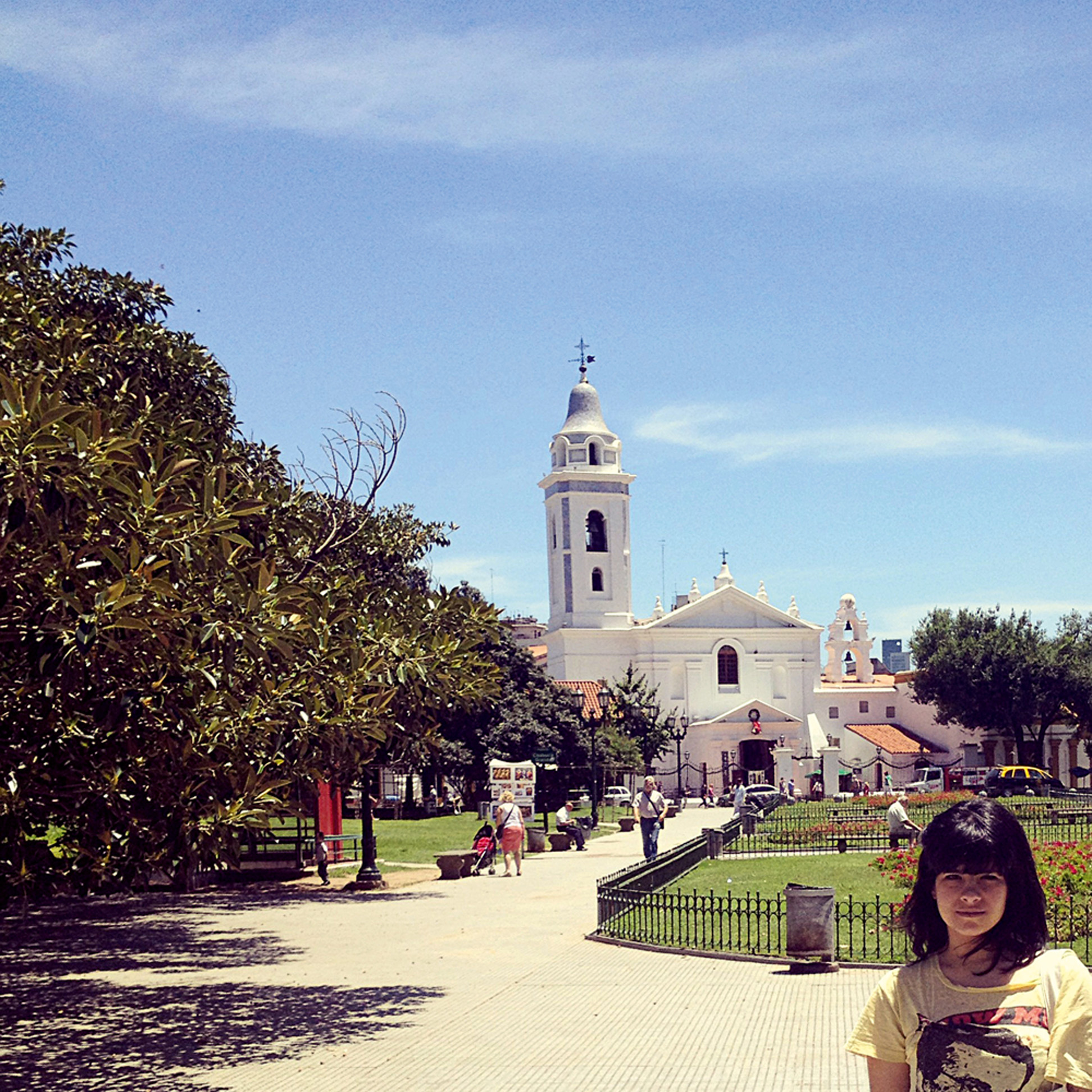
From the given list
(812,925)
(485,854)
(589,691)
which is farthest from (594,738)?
(812,925)

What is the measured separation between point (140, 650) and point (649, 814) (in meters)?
17.0

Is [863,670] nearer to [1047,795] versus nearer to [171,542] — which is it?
[1047,795]

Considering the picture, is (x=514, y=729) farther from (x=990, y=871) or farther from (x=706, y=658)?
(x=990, y=871)

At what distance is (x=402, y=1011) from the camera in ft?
40.3

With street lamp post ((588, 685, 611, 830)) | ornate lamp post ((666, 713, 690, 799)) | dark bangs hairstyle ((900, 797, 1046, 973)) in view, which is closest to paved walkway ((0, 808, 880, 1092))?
dark bangs hairstyle ((900, 797, 1046, 973))

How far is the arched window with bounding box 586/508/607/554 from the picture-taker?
267 ft

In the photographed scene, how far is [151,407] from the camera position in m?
13.2

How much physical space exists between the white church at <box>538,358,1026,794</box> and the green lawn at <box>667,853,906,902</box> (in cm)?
5019

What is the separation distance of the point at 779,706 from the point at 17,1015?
241 ft

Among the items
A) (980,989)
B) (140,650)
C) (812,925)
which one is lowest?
(812,925)

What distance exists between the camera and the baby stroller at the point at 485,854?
2803 cm

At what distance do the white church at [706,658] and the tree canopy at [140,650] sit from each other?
66595 mm

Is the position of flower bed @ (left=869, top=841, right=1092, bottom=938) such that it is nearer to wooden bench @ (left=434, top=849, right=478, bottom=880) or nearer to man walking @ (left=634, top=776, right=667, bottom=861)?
man walking @ (left=634, top=776, right=667, bottom=861)

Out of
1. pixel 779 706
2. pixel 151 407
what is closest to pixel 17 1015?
pixel 151 407
